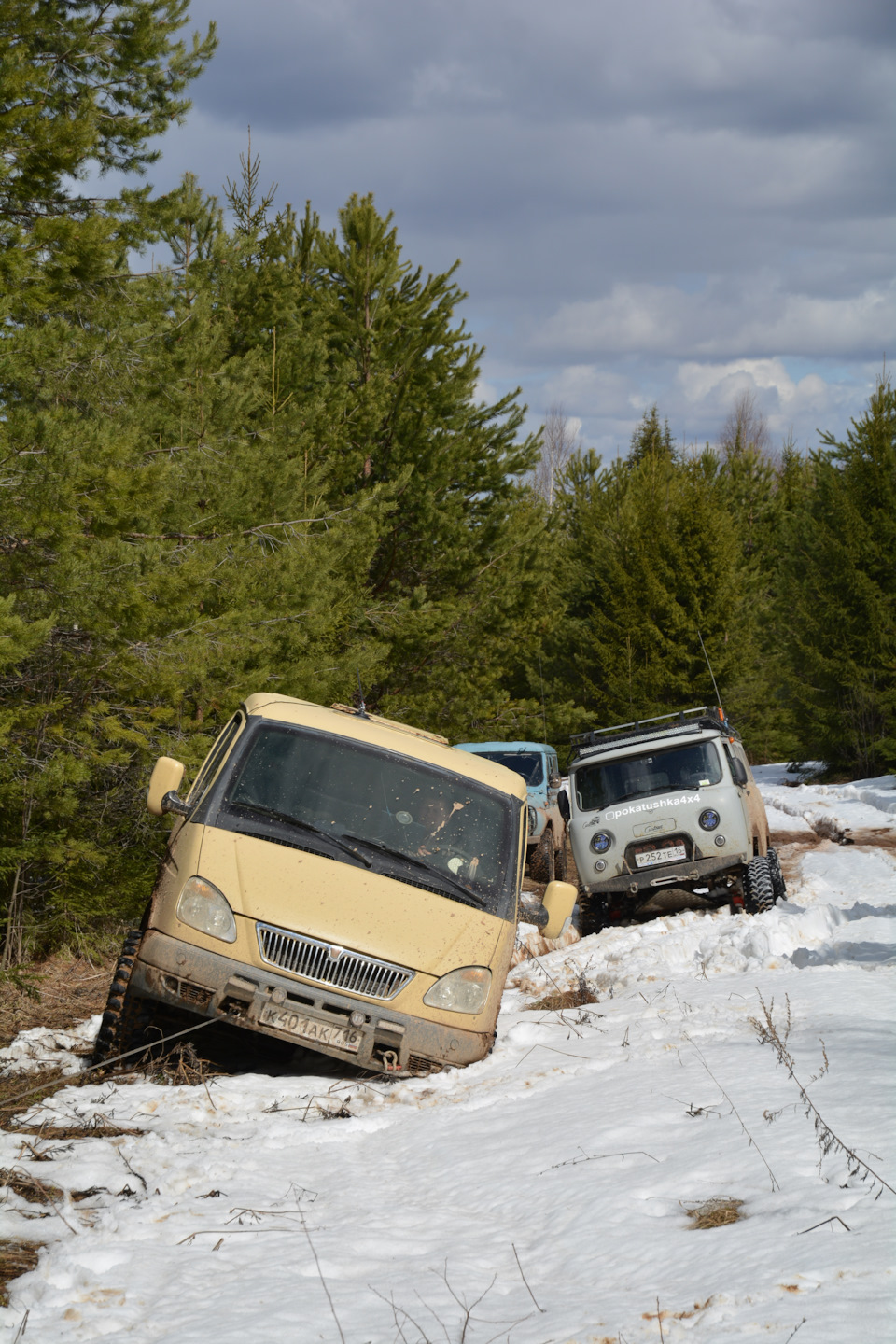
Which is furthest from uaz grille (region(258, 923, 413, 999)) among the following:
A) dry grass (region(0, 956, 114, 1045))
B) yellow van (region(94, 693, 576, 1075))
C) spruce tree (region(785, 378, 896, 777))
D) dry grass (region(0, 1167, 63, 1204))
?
spruce tree (region(785, 378, 896, 777))

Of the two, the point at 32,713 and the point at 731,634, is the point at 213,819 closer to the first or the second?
the point at 32,713

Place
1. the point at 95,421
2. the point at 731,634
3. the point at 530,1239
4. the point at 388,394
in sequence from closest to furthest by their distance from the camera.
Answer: the point at 530,1239 → the point at 95,421 → the point at 388,394 → the point at 731,634

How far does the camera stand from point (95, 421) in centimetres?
782

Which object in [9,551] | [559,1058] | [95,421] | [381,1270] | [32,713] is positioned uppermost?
[95,421]

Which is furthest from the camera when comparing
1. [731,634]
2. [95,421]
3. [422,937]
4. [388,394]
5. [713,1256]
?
[731,634]

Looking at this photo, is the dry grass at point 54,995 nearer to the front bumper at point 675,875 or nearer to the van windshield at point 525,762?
the front bumper at point 675,875

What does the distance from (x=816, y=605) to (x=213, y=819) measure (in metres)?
27.1

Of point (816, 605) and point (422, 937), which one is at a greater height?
point (816, 605)

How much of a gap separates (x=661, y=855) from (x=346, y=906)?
19.5 feet

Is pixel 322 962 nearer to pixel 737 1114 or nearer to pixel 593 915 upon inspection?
pixel 737 1114

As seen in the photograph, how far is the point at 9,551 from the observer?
788 centimetres

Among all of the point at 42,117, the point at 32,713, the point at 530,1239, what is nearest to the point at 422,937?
the point at 530,1239

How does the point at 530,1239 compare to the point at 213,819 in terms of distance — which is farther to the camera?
the point at 213,819

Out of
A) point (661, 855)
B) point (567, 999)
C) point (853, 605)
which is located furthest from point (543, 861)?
point (853, 605)
